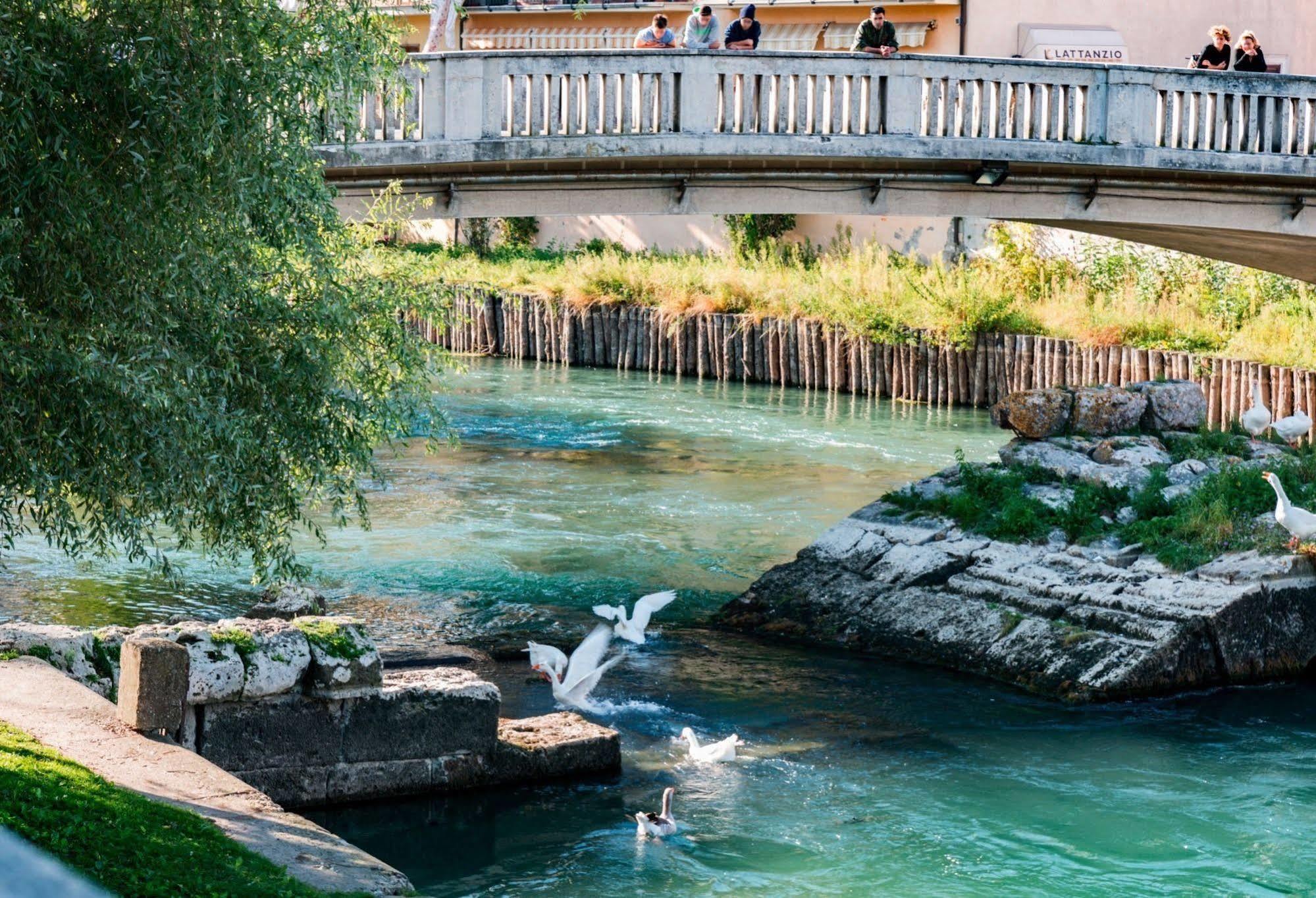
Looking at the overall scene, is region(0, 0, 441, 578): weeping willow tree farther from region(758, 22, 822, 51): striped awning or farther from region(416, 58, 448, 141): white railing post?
region(758, 22, 822, 51): striped awning

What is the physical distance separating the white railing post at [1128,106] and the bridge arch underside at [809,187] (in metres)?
0.36

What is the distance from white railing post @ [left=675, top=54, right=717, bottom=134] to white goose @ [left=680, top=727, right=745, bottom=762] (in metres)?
8.14

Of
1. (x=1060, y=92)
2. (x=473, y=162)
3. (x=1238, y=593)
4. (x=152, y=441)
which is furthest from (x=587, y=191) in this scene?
(x=152, y=441)

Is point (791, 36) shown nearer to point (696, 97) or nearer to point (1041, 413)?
point (696, 97)

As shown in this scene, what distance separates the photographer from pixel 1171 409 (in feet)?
61.9

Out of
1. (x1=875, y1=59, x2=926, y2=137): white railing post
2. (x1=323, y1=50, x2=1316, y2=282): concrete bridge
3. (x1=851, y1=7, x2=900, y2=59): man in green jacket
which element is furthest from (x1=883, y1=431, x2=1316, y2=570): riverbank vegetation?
(x1=851, y1=7, x2=900, y2=59): man in green jacket

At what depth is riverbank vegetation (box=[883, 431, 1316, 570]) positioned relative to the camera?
15.0 m

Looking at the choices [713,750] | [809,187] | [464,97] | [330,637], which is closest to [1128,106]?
[809,187]

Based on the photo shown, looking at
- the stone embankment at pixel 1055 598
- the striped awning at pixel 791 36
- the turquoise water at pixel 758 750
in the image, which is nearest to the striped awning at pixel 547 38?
the striped awning at pixel 791 36

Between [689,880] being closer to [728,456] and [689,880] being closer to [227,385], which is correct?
[227,385]

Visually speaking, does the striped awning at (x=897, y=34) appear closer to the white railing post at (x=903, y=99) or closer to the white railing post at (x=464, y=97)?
the white railing post at (x=903, y=99)

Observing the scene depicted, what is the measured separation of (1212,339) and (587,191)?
15.6 m

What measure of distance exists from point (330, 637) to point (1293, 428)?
12599 mm

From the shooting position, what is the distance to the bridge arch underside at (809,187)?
17.6 meters
